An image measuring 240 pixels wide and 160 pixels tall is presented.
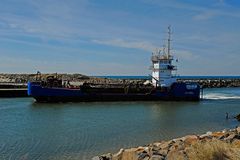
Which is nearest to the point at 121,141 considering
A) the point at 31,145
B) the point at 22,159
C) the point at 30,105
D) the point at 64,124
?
the point at 31,145

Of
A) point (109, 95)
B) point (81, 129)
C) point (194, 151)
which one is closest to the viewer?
point (194, 151)

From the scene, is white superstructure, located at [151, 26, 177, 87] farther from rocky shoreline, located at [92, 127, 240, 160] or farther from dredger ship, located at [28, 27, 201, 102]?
rocky shoreline, located at [92, 127, 240, 160]

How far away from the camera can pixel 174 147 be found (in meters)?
10.3

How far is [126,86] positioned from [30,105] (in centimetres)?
1141

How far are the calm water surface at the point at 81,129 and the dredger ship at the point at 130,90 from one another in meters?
4.72

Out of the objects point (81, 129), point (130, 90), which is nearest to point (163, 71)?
point (130, 90)

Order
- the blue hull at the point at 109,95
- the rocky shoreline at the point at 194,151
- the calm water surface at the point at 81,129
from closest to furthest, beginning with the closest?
the rocky shoreline at the point at 194,151 → the calm water surface at the point at 81,129 → the blue hull at the point at 109,95

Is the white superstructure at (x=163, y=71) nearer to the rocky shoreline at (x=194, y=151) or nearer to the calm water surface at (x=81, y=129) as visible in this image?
the calm water surface at (x=81, y=129)

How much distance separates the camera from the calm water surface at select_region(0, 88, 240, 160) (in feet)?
51.9

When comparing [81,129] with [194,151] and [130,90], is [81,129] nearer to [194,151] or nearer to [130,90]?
[194,151]

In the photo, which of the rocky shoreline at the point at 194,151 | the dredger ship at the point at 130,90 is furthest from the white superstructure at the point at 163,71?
the rocky shoreline at the point at 194,151

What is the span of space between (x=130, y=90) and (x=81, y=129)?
21569 millimetres

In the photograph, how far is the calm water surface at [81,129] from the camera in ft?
51.9

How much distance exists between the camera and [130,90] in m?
43.2
